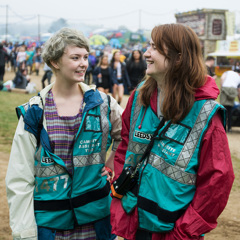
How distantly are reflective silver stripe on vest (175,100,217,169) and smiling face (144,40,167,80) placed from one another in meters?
0.32

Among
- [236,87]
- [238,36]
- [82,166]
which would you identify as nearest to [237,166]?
[236,87]

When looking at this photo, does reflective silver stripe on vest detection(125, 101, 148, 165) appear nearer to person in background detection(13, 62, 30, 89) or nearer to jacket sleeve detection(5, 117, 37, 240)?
jacket sleeve detection(5, 117, 37, 240)

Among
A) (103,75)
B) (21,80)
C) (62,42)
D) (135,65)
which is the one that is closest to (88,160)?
(62,42)

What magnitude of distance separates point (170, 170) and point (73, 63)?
912 mm

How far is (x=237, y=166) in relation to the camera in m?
7.31

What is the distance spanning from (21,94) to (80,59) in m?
13.8

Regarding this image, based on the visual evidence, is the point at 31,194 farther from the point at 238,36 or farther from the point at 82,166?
the point at 238,36

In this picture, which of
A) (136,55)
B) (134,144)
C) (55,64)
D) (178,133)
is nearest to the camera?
(178,133)

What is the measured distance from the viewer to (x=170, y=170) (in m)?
2.13

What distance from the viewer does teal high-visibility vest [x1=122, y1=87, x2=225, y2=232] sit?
209 centimetres

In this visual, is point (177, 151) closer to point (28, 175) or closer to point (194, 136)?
point (194, 136)

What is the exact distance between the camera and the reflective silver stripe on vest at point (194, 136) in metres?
2.07

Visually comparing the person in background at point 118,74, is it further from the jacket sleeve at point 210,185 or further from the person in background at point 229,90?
the jacket sleeve at point 210,185

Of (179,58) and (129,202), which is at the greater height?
(179,58)
